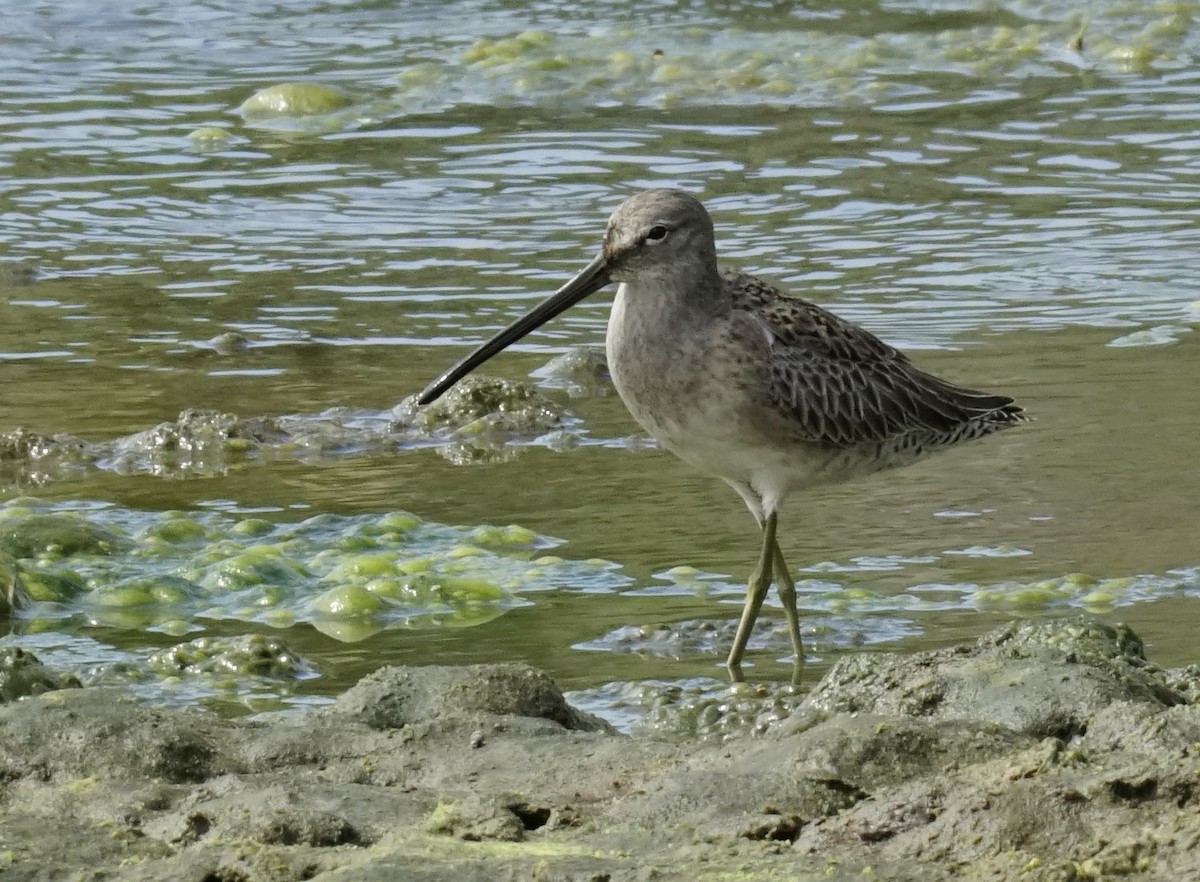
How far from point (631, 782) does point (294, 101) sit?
24.6ft

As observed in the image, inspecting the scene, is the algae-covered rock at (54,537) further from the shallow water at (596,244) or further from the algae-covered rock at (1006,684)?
the algae-covered rock at (1006,684)

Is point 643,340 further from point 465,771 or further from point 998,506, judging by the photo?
point 465,771

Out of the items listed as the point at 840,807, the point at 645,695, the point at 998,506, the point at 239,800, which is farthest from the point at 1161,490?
the point at 239,800

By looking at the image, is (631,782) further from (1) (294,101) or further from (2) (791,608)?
(1) (294,101)

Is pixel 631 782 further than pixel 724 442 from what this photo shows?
No

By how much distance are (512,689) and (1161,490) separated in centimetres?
212

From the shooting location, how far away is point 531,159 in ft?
29.8

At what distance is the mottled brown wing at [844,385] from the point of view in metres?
4.51

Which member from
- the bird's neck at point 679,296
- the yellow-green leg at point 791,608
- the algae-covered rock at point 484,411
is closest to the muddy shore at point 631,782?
the yellow-green leg at point 791,608

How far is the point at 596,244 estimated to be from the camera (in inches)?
308

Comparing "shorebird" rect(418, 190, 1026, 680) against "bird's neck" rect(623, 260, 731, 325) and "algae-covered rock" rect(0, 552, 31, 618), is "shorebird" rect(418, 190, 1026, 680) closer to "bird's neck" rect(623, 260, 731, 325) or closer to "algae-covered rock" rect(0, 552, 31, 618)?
"bird's neck" rect(623, 260, 731, 325)

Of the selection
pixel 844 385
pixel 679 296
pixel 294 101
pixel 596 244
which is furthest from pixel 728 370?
pixel 294 101

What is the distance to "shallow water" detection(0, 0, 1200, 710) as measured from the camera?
4.73 metres

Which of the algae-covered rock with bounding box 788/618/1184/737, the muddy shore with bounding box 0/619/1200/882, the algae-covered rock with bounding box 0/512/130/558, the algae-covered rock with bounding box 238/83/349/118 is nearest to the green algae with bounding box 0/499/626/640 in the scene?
the algae-covered rock with bounding box 0/512/130/558
